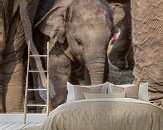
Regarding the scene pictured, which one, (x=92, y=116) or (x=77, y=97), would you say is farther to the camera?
(x=77, y=97)

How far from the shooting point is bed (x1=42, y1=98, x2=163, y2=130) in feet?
11.5

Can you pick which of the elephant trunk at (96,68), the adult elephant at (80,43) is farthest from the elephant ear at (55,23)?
the elephant trunk at (96,68)

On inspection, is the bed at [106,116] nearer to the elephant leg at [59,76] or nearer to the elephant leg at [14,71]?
the elephant leg at [59,76]

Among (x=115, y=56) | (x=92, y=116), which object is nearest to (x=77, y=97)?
(x=92, y=116)

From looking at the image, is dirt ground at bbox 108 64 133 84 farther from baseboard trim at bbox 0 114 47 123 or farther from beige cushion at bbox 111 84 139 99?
beige cushion at bbox 111 84 139 99

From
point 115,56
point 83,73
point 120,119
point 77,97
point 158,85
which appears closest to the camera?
point 120,119

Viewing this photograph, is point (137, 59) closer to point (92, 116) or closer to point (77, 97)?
point (77, 97)

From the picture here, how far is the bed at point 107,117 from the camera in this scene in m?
3.50

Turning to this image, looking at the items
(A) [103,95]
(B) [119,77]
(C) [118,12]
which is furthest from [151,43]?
(C) [118,12]

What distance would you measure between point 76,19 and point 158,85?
1345 millimetres

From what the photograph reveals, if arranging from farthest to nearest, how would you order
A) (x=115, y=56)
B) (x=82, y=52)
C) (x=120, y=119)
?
(x=115, y=56) < (x=82, y=52) < (x=120, y=119)

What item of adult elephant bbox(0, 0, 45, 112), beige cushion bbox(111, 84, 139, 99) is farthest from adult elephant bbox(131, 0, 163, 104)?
adult elephant bbox(0, 0, 45, 112)

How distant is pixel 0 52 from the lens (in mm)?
5664

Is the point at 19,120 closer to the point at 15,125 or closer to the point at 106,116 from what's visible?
the point at 15,125
